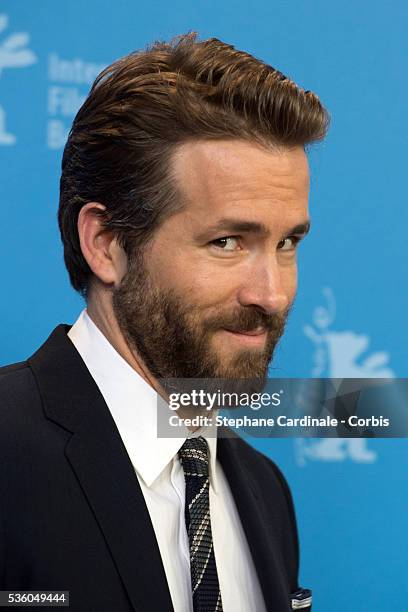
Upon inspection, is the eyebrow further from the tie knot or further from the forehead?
the tie knot

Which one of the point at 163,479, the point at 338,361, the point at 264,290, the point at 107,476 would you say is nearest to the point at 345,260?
the point at 338,361

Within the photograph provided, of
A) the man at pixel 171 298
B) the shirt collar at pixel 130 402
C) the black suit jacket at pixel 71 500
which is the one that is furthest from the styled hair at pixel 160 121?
the black suit jacket at pixel 71 500

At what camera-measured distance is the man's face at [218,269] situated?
154cm

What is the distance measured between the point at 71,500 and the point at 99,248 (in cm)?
42

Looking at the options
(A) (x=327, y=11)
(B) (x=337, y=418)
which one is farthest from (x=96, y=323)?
(A) (x=327, y=11)

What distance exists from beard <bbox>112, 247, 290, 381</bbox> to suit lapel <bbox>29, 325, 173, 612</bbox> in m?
0.11

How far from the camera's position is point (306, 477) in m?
2.29

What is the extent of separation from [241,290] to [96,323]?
0.24m

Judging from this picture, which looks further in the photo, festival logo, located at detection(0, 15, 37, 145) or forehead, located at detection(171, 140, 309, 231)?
festival logo, located at detection(0, 15, 37, 145)

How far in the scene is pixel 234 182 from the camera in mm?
1541

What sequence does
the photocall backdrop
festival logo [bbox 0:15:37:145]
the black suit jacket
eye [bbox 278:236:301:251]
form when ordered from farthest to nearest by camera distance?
the photocall backdrop → festival logo [bbox 0:15:37:145] → eye [bbox 278:236:301:251] → the black suit jacket

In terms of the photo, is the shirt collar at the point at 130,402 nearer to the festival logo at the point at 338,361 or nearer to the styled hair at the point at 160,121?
the styled hair at the point at 160,121

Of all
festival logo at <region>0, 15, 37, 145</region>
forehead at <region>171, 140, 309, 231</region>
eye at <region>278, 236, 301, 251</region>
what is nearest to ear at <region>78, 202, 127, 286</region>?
forehead at <region>171, 140, 309, 231</region>

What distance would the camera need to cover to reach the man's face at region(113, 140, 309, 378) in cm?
154
